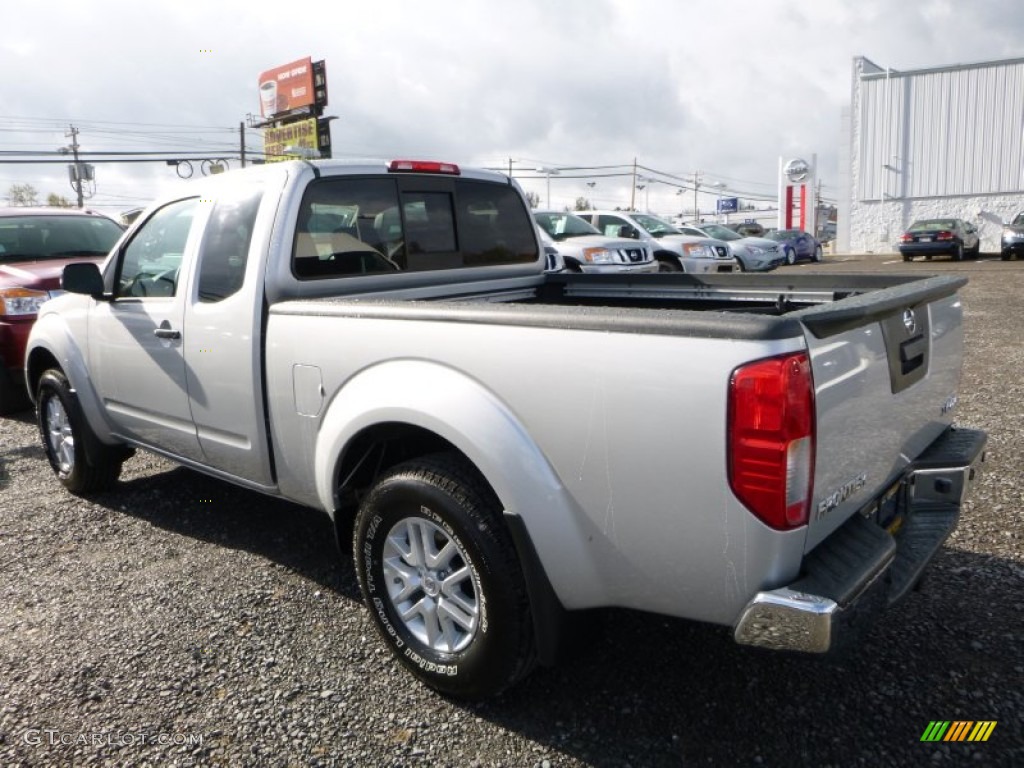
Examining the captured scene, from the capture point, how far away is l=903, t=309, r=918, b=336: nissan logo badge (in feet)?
8.71

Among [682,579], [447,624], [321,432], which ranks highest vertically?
[321,432]

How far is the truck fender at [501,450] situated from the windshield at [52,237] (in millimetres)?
6634

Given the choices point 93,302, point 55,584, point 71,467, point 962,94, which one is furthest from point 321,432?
point 962,94

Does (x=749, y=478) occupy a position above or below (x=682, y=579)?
above

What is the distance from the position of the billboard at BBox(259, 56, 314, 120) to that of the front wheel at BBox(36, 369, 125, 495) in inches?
1940

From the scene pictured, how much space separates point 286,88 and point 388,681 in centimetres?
5482

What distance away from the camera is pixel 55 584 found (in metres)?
3.91

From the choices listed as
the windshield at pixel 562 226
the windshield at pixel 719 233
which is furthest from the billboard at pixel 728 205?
the windshield at pixel 562 226

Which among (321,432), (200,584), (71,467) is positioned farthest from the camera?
(71,467)

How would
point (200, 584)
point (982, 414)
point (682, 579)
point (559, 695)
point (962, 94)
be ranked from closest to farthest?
point (682, 579) → point (559, 695) → point (200, 584) → point (982, 414) → point (962, 94)

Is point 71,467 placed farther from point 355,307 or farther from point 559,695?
point 559,695

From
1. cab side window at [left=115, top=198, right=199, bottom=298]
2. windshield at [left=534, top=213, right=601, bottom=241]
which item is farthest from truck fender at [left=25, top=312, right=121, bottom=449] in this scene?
windshield at [left=534, top=213, right=601, bottom=241]

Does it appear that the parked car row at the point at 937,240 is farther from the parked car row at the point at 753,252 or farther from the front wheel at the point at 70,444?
the front wheel at the point at 70,444

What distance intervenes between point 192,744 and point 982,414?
5858mm
